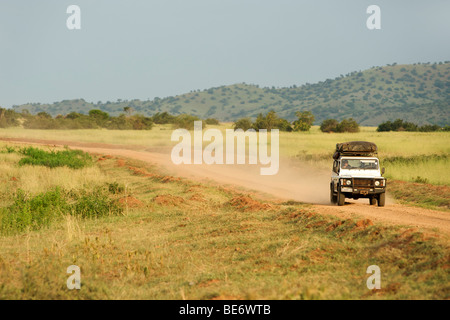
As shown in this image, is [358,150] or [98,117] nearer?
[358,150]

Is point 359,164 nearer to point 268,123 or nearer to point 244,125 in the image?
point 268,123

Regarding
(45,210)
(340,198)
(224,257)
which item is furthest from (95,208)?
(340,198)

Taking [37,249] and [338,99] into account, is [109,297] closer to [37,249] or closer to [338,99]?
[37,249]

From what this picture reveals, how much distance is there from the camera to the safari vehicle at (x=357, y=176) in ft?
50.2

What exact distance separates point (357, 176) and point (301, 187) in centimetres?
688

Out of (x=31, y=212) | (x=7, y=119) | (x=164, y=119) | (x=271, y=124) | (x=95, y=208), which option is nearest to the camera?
(x=31, y=212)

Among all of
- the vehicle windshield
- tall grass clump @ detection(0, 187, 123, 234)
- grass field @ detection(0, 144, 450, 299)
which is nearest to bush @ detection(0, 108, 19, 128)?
tall grass clump @ detection(0, 187, 123, 234)

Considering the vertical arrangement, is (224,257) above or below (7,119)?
below

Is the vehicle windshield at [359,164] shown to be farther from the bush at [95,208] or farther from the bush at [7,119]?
the bush at [7,119]

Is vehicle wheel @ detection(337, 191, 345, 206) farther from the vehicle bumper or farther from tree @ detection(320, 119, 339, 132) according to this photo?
tree @ detection(320, 119, 339, 132)

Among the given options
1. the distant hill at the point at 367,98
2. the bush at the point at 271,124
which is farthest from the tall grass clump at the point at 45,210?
the distant hill at the point at 367,98

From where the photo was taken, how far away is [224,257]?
10164 millimetres
